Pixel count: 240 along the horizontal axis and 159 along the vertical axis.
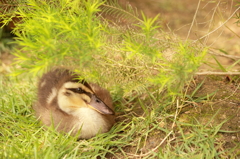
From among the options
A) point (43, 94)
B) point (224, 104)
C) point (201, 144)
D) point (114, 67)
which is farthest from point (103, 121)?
point (224, 104)

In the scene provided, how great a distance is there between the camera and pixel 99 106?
1.99 metres

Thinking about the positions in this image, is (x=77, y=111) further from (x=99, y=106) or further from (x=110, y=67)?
(x=110, y=67)

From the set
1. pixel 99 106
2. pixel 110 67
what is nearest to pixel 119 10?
pixel 110 67

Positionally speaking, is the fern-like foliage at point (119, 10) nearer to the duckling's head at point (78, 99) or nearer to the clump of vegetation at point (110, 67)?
the clump of vegetation at point (110, 67)

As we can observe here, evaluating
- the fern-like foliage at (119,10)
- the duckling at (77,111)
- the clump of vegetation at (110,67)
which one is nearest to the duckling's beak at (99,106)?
the duckling at (77,111)

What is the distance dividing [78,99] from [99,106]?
151 millimetres

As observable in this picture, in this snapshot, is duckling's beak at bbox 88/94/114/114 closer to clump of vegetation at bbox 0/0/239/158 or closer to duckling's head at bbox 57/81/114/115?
duckling's head at bbox 57/81/114/115

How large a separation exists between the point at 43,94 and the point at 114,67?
66cm

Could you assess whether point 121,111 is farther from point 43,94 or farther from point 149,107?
point 43,94

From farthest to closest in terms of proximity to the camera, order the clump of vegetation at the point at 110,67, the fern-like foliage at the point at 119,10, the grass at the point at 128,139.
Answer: the fern-like foliage at the point at 119,10 < the grass at the point at 128,139 < the clump of vegetation at the point at 110,67

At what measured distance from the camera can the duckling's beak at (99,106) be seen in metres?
1.98

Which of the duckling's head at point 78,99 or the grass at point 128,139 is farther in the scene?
the duckling's head at point 78,99

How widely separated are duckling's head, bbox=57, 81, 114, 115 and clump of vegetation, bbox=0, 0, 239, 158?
0.48 ft

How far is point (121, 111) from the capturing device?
2.34 metres
